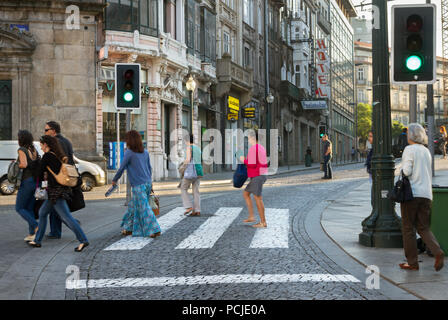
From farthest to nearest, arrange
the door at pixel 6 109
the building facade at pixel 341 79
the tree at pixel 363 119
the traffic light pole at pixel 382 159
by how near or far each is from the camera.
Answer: the tree at pixel 363 119, the building facade at pixel 341 79, the door at pixel 6 109, the traffic light pole at pixel 382 159

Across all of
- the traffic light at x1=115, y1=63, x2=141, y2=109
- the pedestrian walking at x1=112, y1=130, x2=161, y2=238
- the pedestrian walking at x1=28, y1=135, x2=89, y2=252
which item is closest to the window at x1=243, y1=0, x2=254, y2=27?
the traffic light at x1=115, y1=63, x2=141, y2=109

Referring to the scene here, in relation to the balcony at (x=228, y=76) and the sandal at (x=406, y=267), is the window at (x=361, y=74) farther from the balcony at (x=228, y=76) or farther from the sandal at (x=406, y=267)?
the sandal at (x=406, y=267)

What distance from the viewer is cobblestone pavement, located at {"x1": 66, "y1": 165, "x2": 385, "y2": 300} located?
5.53 m

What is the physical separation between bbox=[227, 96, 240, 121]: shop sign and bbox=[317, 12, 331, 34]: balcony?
106ft

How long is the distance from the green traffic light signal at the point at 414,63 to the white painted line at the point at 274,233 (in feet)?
9.64

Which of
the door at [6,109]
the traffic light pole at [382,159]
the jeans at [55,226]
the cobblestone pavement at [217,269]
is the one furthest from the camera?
the door at [6,109]

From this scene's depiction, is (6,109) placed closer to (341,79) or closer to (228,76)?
(228,76)

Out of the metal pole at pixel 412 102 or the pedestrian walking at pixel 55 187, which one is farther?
the pedestrian walking at pixel 55 187

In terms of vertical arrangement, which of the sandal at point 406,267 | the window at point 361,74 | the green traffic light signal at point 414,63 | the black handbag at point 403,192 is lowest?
the sandal at point 406,267

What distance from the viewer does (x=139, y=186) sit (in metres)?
9.13

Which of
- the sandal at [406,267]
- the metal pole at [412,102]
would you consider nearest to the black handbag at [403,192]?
the sandal at [406,267]

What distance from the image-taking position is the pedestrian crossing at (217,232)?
8383 mm

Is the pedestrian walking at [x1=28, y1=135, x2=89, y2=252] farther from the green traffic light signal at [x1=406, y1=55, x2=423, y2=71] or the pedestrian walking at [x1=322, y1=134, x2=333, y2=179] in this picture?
the pedestrian walking at [x1=322, y1=134, x2=333, y2=179]
